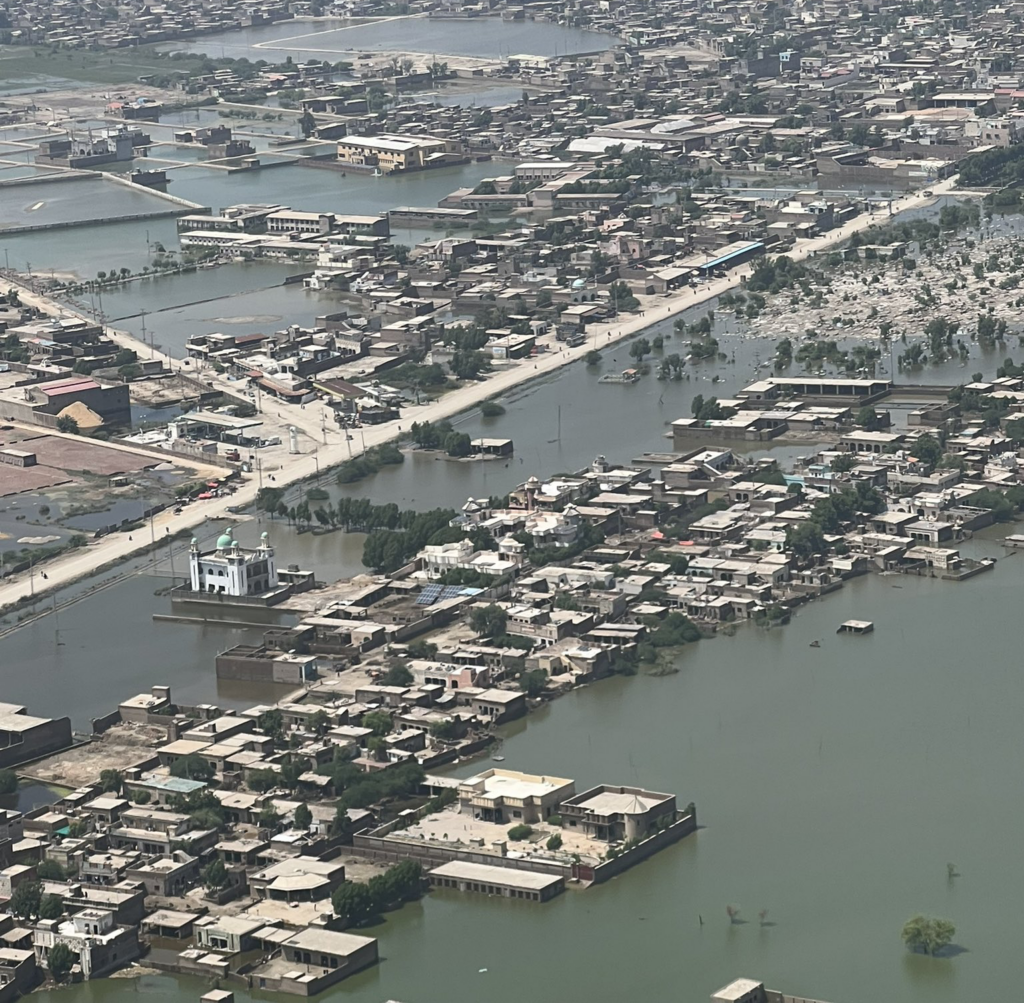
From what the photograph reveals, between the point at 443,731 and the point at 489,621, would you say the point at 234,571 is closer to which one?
the point at 489,621

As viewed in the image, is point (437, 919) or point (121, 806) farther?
point (121, 806)

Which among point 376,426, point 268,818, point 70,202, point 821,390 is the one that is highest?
point 268,818

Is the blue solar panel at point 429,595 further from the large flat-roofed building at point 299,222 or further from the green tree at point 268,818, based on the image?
the large flat-roofed building at point 299,222

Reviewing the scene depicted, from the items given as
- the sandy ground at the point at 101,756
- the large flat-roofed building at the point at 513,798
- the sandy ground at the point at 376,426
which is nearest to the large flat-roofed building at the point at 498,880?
the large flat-roofed building at the point at 513,798

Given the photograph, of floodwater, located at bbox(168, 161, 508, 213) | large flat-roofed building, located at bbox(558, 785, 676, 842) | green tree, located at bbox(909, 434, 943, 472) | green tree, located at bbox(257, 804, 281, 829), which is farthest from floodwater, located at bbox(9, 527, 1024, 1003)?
floodwater, located at bbox(168, 161, 508, 213)

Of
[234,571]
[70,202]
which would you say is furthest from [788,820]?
[70,202]

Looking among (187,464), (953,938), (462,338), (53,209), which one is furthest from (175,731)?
(53,209)

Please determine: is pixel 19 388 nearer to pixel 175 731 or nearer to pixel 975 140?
pixel 175 731
